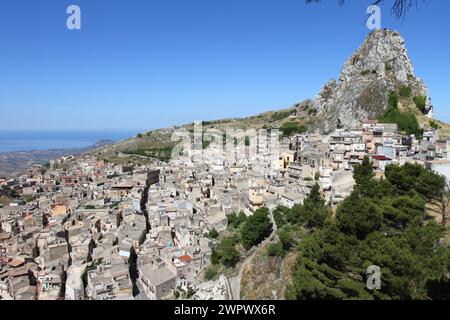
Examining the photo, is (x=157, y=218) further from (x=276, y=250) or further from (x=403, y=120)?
(x=403, y=120)

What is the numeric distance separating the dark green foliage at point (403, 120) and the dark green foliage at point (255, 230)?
2110cm

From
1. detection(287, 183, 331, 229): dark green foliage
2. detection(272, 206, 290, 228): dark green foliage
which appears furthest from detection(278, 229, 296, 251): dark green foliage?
detection(272, 206, 290, 228): dark green foliage

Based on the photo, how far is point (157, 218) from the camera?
28.8m

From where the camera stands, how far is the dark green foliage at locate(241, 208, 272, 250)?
21.4m

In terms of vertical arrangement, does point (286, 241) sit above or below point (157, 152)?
below

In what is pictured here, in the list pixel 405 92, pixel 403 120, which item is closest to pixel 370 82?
pixel 405 92

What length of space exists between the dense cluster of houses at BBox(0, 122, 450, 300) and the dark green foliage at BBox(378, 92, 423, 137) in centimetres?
277

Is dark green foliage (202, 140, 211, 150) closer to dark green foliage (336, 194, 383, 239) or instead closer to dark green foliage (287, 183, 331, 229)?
dark green foliage (287, 183, 331, 229)

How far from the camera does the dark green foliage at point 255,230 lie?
21.4 m

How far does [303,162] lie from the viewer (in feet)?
98.5

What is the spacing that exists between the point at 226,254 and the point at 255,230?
7.82ft
